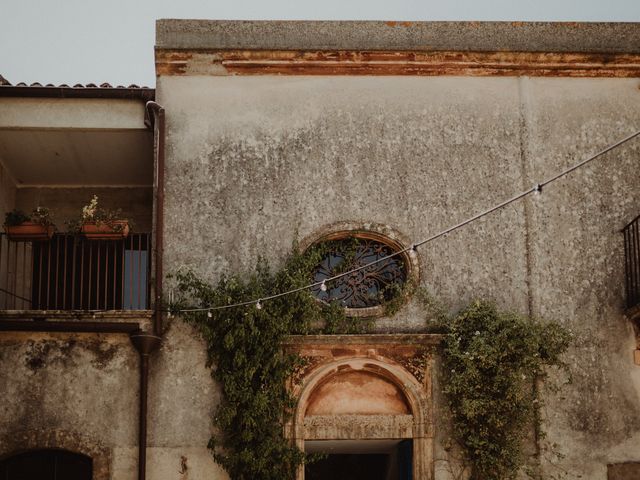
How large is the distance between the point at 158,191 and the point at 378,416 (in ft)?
12.9

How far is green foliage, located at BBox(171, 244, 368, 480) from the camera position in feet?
35.3

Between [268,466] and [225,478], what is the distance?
573 millimetres

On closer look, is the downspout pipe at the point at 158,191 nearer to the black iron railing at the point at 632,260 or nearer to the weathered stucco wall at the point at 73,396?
the weathered stucco wall at the point at 73,396

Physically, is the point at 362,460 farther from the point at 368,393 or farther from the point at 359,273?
the point at 359,273

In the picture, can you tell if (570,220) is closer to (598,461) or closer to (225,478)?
(598,461)

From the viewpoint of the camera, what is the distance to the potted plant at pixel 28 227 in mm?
11953

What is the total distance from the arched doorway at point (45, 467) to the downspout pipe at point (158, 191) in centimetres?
186

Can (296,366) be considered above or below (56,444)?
above

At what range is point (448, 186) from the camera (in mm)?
11938

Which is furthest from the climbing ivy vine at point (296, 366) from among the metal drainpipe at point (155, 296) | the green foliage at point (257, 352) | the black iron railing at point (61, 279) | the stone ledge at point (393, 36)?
the stone ledge at point (393, 36)

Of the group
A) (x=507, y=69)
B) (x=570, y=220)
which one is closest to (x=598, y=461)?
(x=570, y=220)

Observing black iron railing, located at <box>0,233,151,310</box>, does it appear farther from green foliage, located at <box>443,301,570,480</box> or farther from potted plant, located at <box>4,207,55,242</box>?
green foliage, located at <box>443,301,570,480</box>

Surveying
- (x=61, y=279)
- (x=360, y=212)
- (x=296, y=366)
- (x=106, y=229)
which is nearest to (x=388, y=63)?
(x=360, y=212)

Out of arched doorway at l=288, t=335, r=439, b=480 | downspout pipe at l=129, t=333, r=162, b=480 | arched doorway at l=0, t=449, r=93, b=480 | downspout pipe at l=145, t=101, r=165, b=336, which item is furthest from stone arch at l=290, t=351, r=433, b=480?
arched doorway at l=0, t=449, r=93, b=480
